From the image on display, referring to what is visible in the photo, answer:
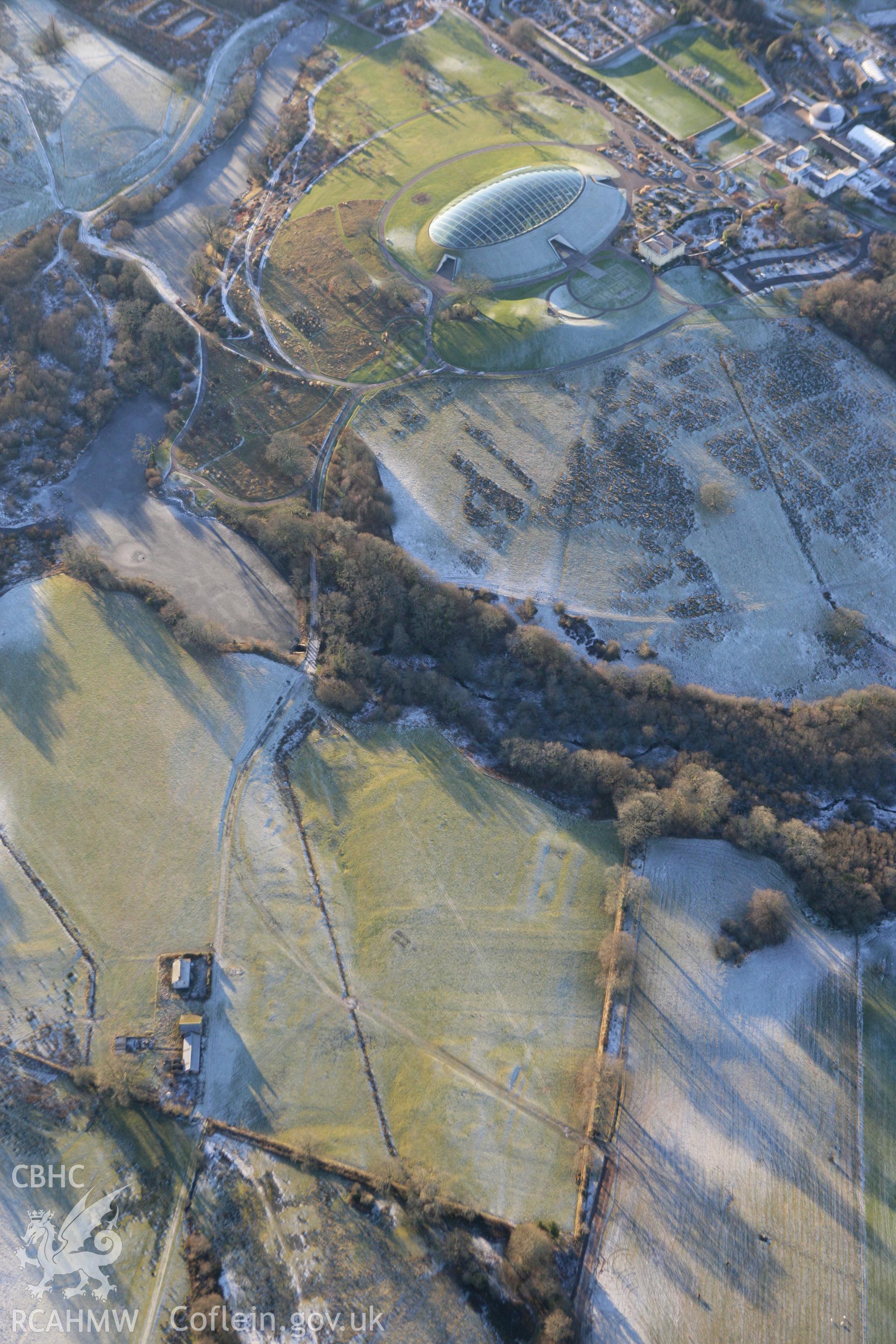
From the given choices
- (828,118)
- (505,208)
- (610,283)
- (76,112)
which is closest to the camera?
(610,283)

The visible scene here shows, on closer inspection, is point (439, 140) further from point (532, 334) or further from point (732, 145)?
point (732, 145)

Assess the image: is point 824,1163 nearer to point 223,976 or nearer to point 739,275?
point 223,976

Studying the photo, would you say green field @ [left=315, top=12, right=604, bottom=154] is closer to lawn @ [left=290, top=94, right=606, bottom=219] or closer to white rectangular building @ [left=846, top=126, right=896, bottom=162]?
lawn @ [left=290, top=94, right=606, bottom=219]

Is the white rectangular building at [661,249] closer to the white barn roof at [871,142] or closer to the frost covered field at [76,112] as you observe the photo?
the white barn roof at [871,142]

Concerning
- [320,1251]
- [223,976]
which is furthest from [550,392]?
[320,1251]

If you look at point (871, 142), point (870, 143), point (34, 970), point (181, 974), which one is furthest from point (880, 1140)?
point (871, 142)

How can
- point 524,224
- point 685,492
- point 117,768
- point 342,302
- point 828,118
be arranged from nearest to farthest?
point 117,768 < point 685,492 < point 342,302 < point 524,224 < point 828,118
